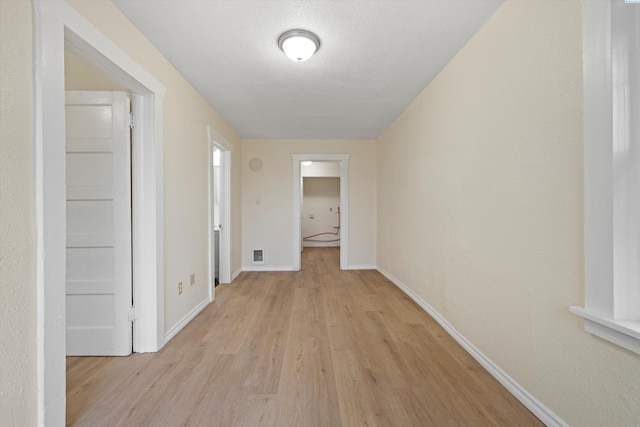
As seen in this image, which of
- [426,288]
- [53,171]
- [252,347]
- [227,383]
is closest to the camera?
[53,171]

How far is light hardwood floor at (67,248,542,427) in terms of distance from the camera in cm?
135

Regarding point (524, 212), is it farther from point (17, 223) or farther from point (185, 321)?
point (185, 321)

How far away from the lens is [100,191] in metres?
1.88

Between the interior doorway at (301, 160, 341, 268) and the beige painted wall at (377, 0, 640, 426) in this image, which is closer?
the beige painted wall at (377, 0, 640, 426)

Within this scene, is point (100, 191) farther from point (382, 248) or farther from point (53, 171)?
point (382, 248)

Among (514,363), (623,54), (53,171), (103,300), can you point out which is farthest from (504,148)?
(103,300)

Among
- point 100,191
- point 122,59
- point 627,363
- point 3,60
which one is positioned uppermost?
point 122,59

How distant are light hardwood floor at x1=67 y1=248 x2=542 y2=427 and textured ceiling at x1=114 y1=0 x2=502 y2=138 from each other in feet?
7.37

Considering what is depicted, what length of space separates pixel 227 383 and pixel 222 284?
7.74 feet

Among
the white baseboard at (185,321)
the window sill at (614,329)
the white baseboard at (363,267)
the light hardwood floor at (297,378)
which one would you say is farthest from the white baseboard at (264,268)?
the window sill at (614,329)

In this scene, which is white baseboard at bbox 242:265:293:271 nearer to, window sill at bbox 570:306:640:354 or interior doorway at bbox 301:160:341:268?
interior doorway at bbox 301:160:341:268

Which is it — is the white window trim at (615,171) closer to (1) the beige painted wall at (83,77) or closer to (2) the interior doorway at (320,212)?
(1) the beige painted wall at (83,77)

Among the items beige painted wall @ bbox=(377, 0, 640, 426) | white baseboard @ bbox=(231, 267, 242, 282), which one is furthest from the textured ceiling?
white baseboard @ bbox=(231, 267, 242, 282)

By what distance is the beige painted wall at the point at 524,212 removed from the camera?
1.14 m
